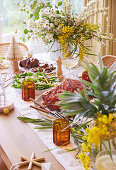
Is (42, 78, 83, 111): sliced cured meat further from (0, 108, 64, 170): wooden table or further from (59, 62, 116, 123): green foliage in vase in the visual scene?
(59, 62, 116, 123): green foliage in vase

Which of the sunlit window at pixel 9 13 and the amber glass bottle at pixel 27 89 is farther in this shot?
the sunlit window at pixel 9 13

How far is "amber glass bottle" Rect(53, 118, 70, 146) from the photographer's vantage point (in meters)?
1.17

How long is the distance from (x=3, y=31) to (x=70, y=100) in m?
4.08

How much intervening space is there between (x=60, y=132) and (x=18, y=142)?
0.22 meters

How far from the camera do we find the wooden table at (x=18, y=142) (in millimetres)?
1108

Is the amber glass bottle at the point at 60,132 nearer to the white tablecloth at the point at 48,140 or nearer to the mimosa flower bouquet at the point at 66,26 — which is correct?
the white tablecloth at the point at 48,140

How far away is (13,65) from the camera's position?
7.61 ft

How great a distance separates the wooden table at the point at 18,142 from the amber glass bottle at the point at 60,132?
7 centimetres

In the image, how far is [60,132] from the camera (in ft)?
3.84

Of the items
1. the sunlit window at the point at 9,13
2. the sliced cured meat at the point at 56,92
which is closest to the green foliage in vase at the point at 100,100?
the sliced cured meat at the point at 56,92

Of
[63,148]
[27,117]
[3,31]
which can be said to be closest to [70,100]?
[63,148]

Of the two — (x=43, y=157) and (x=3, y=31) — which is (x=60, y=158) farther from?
(x=3, y=31)

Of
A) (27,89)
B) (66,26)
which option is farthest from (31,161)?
(66,26)

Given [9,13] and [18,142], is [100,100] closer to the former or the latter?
[18,142]
